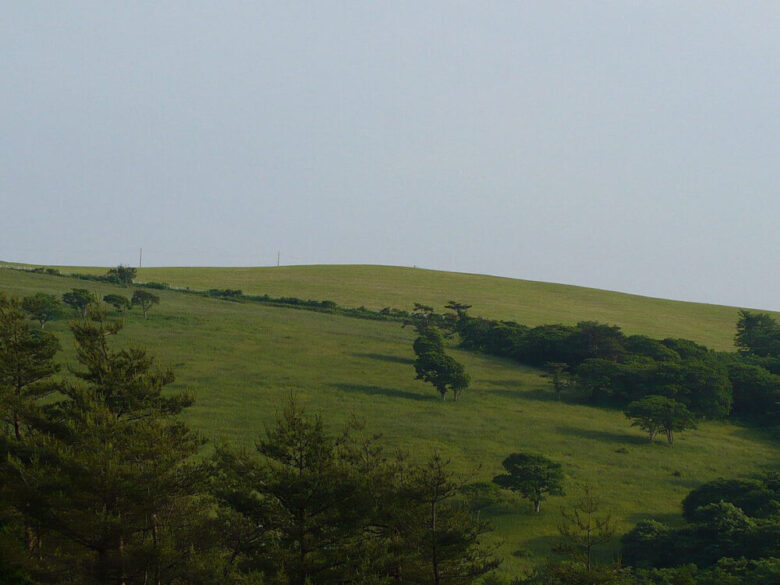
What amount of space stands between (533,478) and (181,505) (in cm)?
3128

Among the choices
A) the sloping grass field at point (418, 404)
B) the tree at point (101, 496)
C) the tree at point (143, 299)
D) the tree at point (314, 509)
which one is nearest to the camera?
the tree at point (101, 496)

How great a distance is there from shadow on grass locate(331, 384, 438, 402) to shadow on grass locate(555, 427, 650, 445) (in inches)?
599

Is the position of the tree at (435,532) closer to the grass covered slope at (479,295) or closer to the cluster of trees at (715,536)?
the cluster of trees at (715,536)

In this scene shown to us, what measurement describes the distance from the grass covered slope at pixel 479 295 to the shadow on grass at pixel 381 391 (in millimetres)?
59607

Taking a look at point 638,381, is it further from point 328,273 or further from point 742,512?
point 328,273

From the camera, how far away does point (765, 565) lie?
34.7m

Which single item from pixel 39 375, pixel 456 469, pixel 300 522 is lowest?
pixel 456 469

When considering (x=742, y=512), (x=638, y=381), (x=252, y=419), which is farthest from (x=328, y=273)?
(x=742, y=512)

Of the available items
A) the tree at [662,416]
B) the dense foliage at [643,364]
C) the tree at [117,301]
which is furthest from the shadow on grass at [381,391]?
the tree at [117,301]

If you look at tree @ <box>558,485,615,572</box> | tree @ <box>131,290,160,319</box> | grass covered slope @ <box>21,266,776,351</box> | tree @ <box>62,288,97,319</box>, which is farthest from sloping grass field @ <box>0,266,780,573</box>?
tree @ <box>62,288,97,319</box>

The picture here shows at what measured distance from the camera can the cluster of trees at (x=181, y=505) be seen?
2383cm

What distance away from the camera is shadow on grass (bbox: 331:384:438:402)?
78.8 m

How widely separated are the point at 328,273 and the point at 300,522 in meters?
162

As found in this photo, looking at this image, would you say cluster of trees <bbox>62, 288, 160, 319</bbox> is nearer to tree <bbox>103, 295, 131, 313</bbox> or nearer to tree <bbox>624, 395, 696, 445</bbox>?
tree <bbox>103, 295, 131, 313</bbox>
